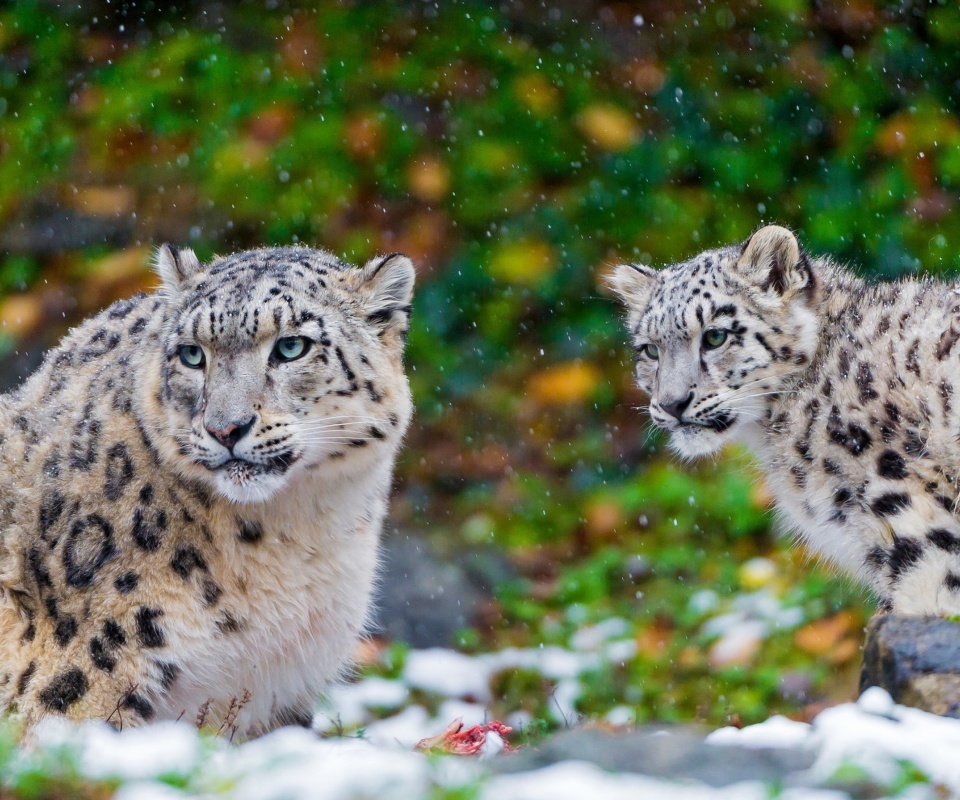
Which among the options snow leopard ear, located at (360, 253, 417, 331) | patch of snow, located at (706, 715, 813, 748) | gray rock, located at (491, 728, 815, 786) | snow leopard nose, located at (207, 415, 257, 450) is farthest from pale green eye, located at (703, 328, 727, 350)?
gray rock, located at (491, 728, 815, 786)

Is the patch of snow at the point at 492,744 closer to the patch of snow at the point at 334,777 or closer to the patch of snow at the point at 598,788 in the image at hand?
the patch of snow at the point at 334,777

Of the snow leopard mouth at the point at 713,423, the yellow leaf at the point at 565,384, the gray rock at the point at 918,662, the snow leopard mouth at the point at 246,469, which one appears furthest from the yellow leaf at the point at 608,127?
the gray rock at the point at 918,662

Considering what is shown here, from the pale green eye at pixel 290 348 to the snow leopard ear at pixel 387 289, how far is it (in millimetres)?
384

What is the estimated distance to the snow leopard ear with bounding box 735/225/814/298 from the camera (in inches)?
227

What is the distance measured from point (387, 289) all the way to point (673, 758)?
243cm

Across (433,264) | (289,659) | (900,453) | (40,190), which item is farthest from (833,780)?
(40,190)

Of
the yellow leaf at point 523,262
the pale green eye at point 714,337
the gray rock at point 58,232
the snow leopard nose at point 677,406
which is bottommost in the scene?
the snow leopard nose at point 677,406

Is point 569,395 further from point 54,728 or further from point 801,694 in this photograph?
point 54,728

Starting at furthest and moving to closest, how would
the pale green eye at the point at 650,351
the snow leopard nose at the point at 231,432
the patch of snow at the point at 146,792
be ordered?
the pale green eye at the point at 650,351
the snow leopard nose at the point at 231,432
the patch of snow at the point at 146,792

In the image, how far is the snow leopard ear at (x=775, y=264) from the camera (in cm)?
576

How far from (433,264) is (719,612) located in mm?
3599

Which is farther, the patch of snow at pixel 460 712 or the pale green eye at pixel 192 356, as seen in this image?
the patch of snow at pixel 460 712

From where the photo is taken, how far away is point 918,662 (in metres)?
3.75

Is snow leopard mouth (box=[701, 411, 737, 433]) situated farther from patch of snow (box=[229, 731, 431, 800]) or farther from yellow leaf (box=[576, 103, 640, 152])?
yellow leaf (box=[576, 103, 640, 152])
